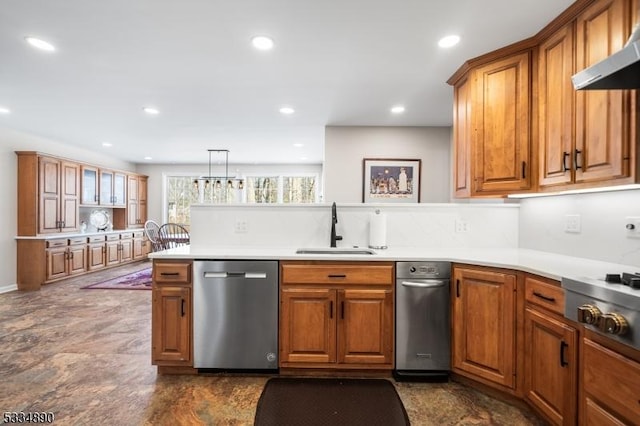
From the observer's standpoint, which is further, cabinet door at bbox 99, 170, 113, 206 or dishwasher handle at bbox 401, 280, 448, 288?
cabinet door at bbox 99, 170, 113, 206

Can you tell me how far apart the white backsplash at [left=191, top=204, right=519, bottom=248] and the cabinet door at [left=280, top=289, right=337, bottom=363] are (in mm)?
672

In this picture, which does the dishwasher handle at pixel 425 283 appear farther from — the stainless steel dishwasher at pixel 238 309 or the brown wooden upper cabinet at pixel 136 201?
the brown wooden upper cabinet at pixel 136 201

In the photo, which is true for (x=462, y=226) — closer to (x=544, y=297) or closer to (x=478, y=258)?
(x=478, y=258)

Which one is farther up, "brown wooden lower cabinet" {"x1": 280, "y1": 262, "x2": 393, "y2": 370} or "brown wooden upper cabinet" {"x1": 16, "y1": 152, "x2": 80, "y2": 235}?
"brown wooden upper cabinet" {"x1": 16, "y1": 152, "x2": 80, "y2": 235}

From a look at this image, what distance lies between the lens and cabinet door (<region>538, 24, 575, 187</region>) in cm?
193

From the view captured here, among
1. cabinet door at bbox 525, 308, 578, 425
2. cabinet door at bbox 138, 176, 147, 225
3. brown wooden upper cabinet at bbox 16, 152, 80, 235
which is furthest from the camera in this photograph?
cabinet door at bbox 138, 176, 147, 225

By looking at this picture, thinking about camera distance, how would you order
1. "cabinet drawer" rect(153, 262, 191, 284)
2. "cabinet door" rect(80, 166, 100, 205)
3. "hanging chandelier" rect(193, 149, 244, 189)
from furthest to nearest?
1. "hanging chandelier" rect(193, 149, 244, 189)
2. "cabinet door" rect(80, 166, 100, 205)
3. "cabinet drawer" rect(153, 262, 191, 284)

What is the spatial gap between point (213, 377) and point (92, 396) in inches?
29.5

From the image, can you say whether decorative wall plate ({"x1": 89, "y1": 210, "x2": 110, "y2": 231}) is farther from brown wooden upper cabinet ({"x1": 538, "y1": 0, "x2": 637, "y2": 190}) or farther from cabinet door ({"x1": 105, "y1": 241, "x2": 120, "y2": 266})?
brown wooden upper cabinet ({"x1": 538, "y1": 0, "x2": 637, "y2": 190})

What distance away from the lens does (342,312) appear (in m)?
2.25

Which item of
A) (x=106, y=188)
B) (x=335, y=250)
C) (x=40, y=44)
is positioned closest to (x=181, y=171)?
(x=106, y=188)

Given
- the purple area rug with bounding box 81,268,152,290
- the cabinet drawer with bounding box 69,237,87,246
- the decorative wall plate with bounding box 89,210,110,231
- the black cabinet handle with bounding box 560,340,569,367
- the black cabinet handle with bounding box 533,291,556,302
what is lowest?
the purple area rug with bounding box 81,268,152,290

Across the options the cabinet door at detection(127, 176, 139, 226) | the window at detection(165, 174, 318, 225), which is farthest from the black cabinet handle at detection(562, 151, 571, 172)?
the cabinet door at detection(127, 176, 139, 226)

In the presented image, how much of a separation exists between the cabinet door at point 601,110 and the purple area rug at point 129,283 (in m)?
5.43
